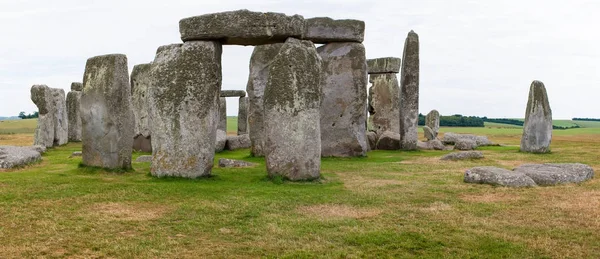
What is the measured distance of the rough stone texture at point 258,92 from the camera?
18734 millimetres

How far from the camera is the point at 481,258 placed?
262 inches

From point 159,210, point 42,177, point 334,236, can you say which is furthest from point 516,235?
point 42,177

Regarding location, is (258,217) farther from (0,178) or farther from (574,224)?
(0,178)

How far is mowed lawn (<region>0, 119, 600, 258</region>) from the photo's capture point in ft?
22.8

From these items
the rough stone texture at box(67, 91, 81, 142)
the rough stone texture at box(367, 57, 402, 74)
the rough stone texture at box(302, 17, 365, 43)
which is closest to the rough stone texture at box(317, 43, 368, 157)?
the rough stone texture at box(302, 17, 365, 43)

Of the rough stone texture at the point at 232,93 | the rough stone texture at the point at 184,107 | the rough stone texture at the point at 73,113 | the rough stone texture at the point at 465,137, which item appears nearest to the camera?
the rough stone texture at the point at 184,107

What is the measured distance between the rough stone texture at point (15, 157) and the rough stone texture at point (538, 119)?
17.4 meters

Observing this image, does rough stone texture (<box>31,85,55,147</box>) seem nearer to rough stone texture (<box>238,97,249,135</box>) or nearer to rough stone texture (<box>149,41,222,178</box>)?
rough stone texture (<box>238,97,249,135</box>)

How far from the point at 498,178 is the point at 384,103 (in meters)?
16.8

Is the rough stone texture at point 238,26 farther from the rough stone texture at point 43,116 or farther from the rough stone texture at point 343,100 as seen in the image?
the rough stone texture at point 43,116

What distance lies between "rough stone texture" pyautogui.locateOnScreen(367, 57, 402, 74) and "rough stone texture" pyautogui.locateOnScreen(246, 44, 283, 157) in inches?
396

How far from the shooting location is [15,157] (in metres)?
14.6

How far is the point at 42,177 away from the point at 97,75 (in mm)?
2784

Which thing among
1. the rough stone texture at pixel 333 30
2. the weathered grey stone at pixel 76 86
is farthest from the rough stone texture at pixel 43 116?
the rough stone texture at pixel 333 30
